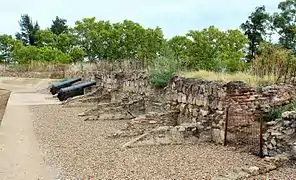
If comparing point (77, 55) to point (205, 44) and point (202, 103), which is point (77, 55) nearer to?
point (205, 44)

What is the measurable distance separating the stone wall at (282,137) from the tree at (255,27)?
2694 cm

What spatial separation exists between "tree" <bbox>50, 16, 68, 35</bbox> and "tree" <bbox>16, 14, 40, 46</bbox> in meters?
2.78

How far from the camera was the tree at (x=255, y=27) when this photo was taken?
1378 inches

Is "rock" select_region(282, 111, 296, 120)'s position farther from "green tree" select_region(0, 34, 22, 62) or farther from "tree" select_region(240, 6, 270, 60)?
"green tree" select_region(0, 34, 22, 62)

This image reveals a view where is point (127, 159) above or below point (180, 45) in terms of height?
below

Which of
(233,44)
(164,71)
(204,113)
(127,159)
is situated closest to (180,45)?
(233,44)

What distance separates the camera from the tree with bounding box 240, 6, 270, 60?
35.0 meters

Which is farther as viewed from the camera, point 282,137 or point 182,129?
point 182,129

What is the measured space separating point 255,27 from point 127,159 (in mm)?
29382

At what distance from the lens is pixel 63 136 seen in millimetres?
13117

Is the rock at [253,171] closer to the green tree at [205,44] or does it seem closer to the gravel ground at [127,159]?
the gravel ground at [127,159]

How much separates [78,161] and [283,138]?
4389 millimetres

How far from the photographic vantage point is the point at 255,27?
36.5 meters

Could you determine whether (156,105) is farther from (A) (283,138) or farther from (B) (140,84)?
(A) (283,138)
